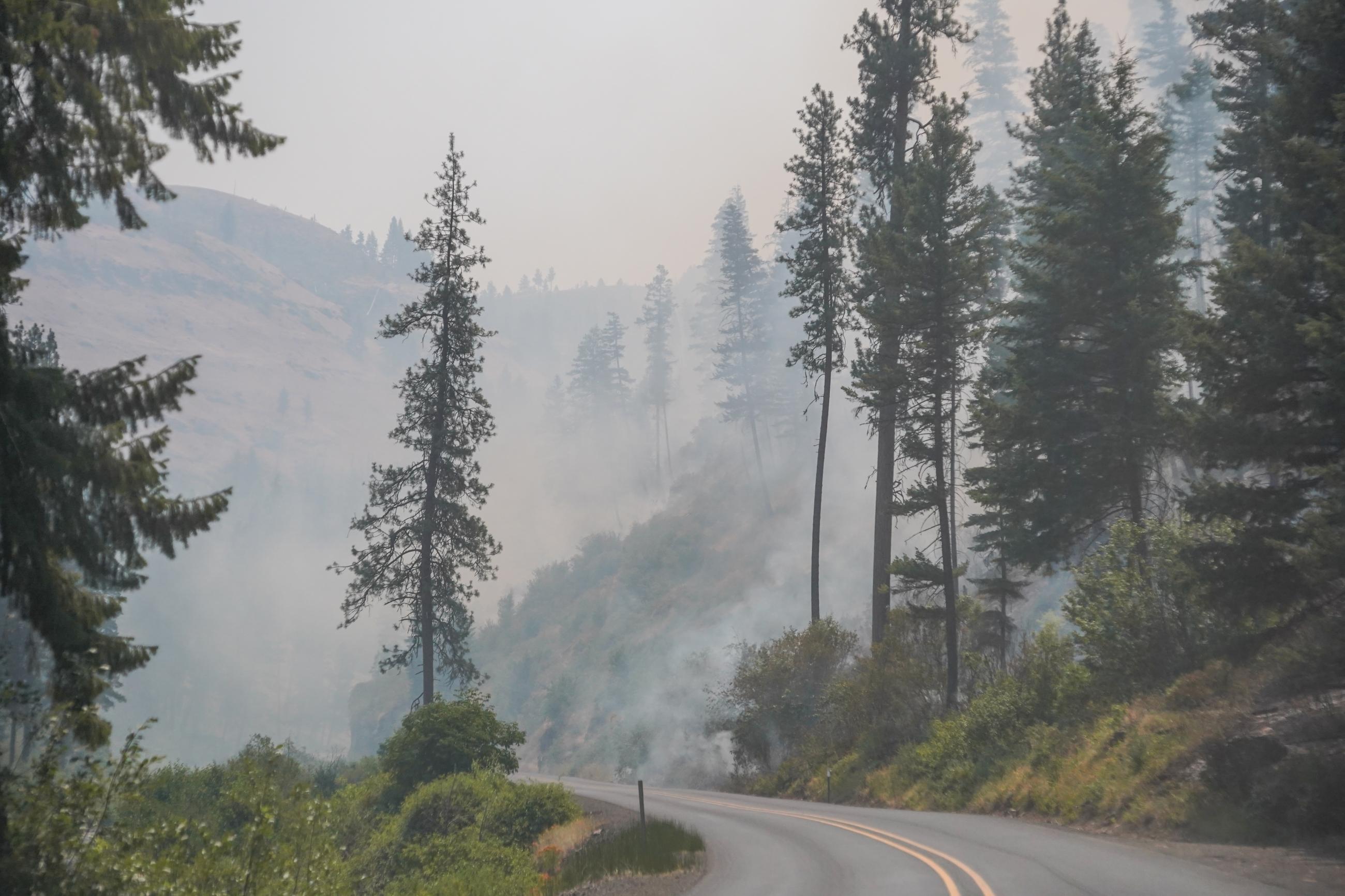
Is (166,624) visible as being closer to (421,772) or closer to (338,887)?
(421,772)

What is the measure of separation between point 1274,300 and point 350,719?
315 ft

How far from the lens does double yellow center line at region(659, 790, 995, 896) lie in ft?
35.7

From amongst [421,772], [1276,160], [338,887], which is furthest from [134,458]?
[1276,160]

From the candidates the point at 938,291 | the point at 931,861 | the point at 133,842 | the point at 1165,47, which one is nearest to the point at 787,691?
the point at 938,291

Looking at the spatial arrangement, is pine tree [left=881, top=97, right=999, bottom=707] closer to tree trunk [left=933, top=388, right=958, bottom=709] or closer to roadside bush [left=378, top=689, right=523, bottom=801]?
tree trunk [left=933, top=388, right=958, bottom=709]

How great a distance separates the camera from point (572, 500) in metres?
130

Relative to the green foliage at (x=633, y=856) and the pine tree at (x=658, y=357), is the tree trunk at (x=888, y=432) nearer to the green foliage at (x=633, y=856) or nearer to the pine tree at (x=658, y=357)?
the green foliage at (x=633, y=856)

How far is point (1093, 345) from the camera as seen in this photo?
25141 mm

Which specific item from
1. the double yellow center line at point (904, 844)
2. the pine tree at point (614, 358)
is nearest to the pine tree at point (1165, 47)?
the pine tree at point (614, 358)

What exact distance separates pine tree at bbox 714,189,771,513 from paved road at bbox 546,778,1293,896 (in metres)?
60.0

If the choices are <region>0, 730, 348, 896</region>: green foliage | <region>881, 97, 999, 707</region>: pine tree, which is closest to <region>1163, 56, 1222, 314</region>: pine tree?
<region>881, 97, 999, 707</region>: pine tree

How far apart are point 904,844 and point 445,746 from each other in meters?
13.1

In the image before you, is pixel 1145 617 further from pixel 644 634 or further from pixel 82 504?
pixel 644 634

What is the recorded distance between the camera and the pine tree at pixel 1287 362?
41.7 feet
